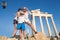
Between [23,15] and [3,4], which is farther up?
[3,4]

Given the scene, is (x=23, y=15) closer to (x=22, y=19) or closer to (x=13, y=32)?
(x=22, y=19)

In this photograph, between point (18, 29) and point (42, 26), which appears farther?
point (42, 26)

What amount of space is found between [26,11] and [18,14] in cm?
46

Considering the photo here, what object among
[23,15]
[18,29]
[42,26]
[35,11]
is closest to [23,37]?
[18,29]

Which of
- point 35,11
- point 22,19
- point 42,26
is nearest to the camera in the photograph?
point 22,19

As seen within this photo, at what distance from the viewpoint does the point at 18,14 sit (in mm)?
8727

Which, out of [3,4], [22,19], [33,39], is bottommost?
[33,39]

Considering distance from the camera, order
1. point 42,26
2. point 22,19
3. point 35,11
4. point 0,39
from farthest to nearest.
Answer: point 42,26
point 35,11
point 22,19
point 0,39

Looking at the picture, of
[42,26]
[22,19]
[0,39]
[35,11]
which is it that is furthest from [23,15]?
[42,26]

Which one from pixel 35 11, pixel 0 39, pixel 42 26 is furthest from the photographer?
pixel 42 26

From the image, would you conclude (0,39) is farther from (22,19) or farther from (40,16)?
(40,16)

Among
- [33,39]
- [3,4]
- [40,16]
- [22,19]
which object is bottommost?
[33,39]

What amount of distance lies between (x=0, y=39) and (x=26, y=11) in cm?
200

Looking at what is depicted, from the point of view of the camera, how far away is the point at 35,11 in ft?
78.1
